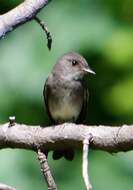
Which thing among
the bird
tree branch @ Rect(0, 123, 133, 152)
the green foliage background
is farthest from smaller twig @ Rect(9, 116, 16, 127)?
the green foliage background

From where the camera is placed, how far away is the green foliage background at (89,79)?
448 cm

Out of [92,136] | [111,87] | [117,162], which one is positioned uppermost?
[92,136]

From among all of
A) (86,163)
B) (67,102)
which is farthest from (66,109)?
(86,163)

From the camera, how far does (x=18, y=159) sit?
14.6 feet

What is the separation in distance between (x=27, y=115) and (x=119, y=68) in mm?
611

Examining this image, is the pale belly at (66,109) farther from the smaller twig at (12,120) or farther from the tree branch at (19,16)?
the tree branch at (19,16)

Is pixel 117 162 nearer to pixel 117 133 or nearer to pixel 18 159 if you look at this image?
pixel 18 159

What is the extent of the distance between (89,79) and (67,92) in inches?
28.5

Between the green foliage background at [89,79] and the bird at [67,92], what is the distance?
1.07 feet

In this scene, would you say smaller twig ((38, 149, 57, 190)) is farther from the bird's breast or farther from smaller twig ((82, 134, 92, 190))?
the bird's breast

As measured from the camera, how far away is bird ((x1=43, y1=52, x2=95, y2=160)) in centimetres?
427

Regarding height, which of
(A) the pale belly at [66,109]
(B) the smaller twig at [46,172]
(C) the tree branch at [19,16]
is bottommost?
(A) the pale belly at [66,109]

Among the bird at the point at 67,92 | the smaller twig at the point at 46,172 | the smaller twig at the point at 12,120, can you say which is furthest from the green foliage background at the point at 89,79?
the smaller twig at the point at 46,172

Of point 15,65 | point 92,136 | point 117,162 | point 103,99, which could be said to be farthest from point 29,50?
point 92,136
